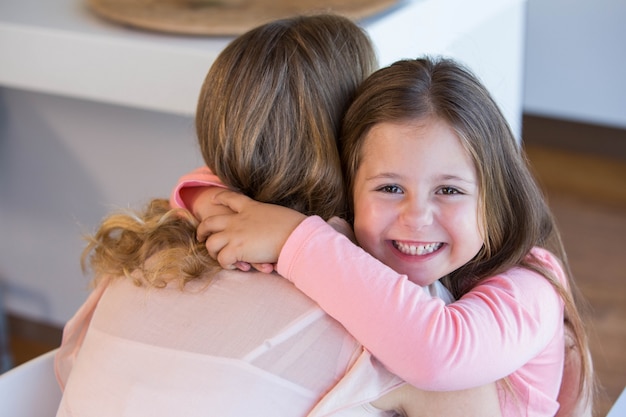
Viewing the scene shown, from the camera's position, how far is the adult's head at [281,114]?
108cm

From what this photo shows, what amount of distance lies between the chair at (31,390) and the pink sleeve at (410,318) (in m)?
0.35

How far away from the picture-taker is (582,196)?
118 inches

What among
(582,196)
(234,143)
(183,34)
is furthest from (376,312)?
(582,196)

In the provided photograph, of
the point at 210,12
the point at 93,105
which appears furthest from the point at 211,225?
the point at 93,105

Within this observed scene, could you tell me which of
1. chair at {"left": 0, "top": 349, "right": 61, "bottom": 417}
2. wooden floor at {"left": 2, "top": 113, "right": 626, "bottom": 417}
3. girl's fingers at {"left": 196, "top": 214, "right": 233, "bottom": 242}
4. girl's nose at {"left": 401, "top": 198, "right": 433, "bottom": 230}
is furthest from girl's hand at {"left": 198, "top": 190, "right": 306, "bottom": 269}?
wooden floor at {"left": 2, "top": 113, "right": 626, "bottom": 417}

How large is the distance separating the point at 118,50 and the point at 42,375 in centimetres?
64

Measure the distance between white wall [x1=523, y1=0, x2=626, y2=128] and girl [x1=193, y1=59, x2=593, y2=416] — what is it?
Result: 2.20 metres

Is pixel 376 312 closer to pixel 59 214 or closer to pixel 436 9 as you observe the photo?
pixel 436 9

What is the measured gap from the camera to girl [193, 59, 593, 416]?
941 millimetres

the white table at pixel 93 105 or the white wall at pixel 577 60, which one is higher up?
the white table at pixel 93 105

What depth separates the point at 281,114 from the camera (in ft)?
3.55

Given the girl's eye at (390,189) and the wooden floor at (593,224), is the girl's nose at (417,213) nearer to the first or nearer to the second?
the girl's eye at (390,189)

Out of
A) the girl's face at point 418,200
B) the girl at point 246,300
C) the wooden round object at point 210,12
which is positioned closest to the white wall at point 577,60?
the wooden round object at point 210,12

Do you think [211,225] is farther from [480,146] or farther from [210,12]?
[210,12]
